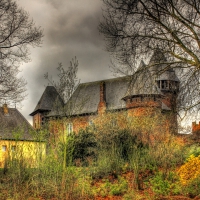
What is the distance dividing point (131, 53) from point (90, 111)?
29175mm

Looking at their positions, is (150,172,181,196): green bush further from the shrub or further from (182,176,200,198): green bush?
the shrub

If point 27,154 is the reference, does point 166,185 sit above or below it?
below

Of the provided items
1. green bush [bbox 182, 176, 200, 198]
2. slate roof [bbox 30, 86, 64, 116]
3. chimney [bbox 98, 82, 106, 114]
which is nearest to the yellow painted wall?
green bush [bbox 182, 176, 200, 198]

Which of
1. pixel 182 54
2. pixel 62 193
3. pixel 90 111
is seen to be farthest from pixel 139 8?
pixel 90 111

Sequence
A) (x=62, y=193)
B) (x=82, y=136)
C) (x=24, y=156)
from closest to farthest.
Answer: (x=62, y=193) < (x=24, y=156) < (x=82, y=136)

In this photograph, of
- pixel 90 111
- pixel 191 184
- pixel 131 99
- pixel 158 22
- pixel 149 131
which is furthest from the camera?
pixel 90 111

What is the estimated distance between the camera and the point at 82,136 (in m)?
21.6

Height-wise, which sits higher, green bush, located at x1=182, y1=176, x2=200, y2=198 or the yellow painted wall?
the yellow painted wall

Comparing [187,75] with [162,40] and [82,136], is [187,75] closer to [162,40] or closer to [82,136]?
[162,40]

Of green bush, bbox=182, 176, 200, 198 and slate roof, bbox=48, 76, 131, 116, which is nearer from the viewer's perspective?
green bush, bbox=182, 176, 200, 198

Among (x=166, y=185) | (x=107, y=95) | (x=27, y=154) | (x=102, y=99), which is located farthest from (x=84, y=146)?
(x=107, y=95)

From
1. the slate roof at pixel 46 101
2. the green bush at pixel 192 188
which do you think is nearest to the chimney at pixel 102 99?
the slate roof at pixel 46 101

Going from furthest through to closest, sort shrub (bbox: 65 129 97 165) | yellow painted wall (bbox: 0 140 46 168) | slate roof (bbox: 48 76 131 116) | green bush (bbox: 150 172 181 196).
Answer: slate roof (bbox: 48 76 131 116)
shrub (bbox: 65 129 97 165)
yellow painted wall (bbox: 0 140 46 168)
green bush (bbox: 150 172 181 196)

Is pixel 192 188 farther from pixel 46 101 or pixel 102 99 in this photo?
pixel 46 101
